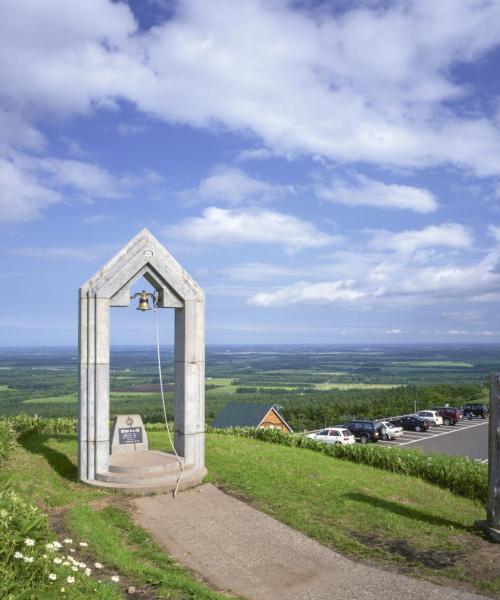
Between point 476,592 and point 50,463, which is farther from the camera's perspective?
point 50,463

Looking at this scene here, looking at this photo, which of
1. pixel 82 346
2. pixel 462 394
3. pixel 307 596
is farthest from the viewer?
pixel 462 394

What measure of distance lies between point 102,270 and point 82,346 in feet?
6.19

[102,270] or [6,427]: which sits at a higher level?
[102,270]

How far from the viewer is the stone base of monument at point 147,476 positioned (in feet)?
39.2

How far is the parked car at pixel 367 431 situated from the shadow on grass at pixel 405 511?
23.7 metres

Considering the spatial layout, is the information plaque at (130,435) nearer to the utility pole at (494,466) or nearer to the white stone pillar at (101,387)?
the white stone pillar at (101,387)

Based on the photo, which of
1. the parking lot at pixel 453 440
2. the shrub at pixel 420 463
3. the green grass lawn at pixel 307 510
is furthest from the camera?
the parking lot at pixel 453 440

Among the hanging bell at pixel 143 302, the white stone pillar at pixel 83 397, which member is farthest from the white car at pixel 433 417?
the white stone pillar at pixel 83 397

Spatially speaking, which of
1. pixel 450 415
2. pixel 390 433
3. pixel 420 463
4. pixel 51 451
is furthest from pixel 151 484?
pixel 450 415

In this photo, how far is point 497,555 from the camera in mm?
9594

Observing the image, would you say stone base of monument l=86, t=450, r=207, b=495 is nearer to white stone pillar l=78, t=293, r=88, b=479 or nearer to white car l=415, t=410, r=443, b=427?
white stone pillar l=78, t=293, r=88, b=479

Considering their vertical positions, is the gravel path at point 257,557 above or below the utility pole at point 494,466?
below

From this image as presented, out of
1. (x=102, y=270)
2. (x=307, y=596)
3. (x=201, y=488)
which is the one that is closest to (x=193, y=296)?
(x=102, y=270)

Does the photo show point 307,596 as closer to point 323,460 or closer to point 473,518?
point 473,518
